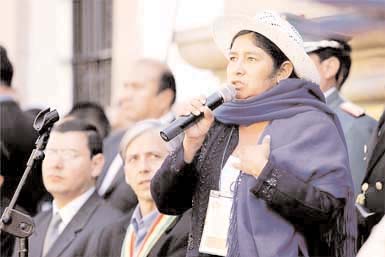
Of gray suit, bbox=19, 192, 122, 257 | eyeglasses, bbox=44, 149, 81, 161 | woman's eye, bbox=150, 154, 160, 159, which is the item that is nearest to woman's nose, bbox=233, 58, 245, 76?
woman's eye, bbox=150, 154, 160, 159

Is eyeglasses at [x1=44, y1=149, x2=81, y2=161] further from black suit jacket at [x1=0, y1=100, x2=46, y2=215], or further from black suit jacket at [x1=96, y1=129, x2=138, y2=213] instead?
black suit jacket at [x1=0, y1=100, x2=46, y2=215]

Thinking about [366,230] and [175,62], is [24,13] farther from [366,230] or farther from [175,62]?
[366,230]

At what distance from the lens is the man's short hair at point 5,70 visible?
6934mm

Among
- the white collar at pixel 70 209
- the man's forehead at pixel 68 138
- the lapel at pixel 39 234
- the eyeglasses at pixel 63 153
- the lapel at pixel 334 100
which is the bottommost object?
the lapel at pixel 39 234

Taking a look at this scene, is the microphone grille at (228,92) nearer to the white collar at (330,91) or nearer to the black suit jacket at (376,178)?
the black suit jacket at (376,178)

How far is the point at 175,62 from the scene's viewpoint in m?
8.52

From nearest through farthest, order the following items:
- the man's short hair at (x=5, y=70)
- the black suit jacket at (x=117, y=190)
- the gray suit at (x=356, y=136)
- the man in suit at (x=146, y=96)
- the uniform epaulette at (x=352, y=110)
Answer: the gray suit at (x=356, y=136) → the uniform epaulette at (x=352, y=110) → the black suit jacket at (x=117, y=190) → the man's short hair at (x=5, y=70) → the man in suit at (x=146, y=96)

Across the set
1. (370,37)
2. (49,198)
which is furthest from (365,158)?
(49,198)

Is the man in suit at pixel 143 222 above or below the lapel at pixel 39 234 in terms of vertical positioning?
above

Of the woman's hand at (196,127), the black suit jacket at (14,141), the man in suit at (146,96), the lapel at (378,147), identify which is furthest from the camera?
the man in suit at (146,96)

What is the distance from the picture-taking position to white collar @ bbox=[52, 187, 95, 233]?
6.25 m

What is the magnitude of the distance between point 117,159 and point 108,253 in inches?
44.3

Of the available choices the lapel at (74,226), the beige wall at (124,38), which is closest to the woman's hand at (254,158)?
the lapel at (74,226)

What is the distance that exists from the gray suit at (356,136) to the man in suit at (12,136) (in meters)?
2.03
